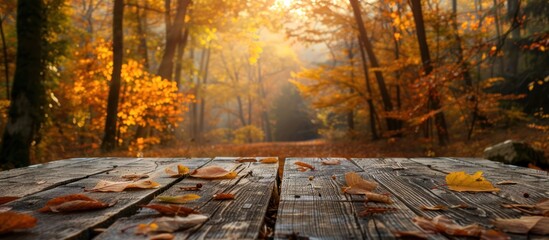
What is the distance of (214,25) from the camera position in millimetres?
16062

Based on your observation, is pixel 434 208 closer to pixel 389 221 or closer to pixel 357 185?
pixel 389 221

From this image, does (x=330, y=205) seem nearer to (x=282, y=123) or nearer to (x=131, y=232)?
(x=131, y=232)

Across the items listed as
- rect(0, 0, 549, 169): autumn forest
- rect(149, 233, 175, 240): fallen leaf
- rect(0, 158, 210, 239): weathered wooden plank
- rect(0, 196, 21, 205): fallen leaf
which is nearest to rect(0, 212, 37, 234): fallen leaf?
rect(0, 158, 210, 239): weathered wooden plank

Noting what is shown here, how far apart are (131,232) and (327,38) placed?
15.2m

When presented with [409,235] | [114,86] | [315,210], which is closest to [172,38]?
[114,86]

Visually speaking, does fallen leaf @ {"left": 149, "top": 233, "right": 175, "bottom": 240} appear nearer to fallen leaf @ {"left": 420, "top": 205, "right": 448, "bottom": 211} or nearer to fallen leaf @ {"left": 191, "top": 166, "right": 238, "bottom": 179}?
fallen leaf @ {"left": 420, "top": 205, "right": 448, "bottom": 211}

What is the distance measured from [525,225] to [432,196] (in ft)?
1.58

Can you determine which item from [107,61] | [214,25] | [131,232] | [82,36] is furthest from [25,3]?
[82,36]

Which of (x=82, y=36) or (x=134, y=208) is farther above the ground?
(x=82, y=36)

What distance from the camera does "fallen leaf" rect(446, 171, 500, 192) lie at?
1756 millimetres

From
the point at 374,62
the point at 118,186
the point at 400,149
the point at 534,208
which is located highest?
the point at 374,62

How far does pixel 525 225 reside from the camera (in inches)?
46.1

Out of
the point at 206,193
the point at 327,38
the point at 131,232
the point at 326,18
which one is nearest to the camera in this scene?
the point at 131,232

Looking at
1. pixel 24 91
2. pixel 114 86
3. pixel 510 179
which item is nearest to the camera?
pixel 510 179
